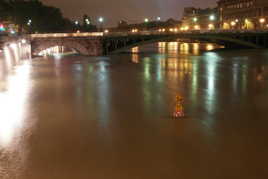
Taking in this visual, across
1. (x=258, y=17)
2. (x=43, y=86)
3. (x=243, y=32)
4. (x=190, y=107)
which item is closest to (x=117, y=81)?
(x=43, y=86)

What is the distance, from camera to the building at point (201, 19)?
140750 mm

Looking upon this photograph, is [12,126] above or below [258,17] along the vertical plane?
below

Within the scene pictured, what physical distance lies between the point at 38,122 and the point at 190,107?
7.06m

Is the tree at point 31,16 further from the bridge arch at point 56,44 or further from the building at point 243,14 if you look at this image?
the building at point 243,14

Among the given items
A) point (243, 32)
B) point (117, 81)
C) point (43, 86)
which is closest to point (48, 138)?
point (43, 86)

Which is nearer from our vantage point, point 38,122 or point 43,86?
point 38,122

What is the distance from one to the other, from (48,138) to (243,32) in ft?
208

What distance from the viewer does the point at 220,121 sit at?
1491 cm

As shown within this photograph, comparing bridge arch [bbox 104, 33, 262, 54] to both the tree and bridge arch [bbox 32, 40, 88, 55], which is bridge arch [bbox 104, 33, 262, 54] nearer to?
bridge arch [bbox 32, 40, 88, 55]

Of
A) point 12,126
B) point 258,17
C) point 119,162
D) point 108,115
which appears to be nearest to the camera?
point 119,162

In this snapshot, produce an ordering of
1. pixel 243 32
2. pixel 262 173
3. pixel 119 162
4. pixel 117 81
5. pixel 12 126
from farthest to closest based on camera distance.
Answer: pixel 243 32 < pixel 117 81 < pixel 12 126 < pixel 119 162 < pixel 262 173

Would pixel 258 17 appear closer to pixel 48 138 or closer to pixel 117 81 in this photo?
pixel 117 81

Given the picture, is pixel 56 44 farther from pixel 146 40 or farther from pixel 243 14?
pixel 243 14

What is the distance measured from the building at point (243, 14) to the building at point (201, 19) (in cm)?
501
